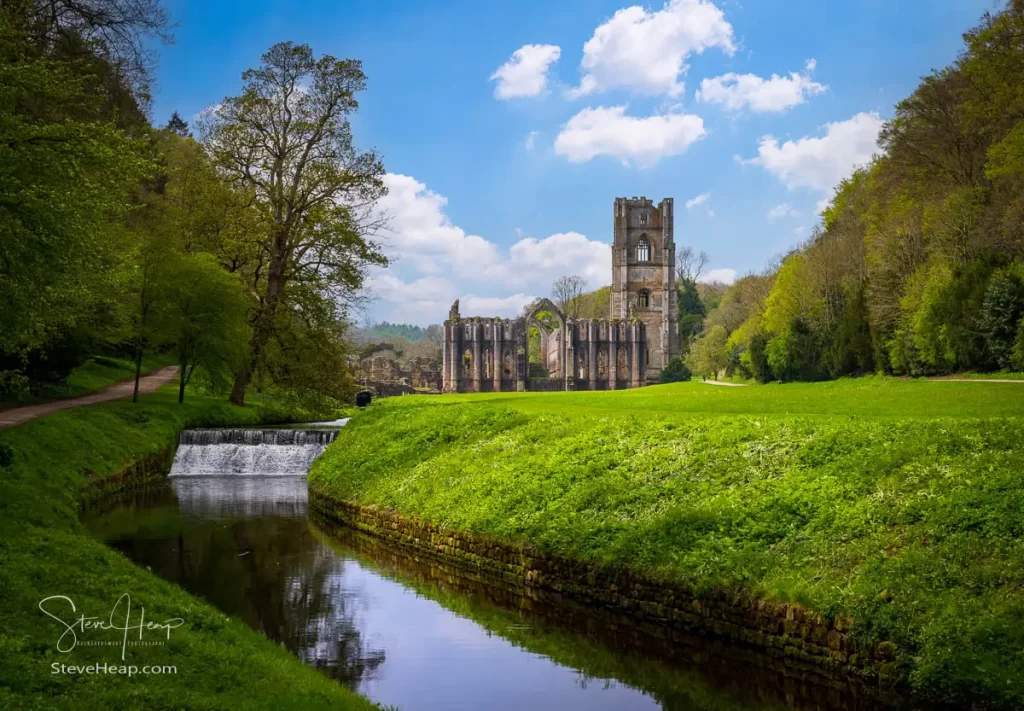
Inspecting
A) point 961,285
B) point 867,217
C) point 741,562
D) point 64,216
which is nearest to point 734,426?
point 741,562

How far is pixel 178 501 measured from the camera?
2439 centimetres

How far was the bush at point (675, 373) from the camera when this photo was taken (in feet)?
283

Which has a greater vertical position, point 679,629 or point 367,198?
point 367,198

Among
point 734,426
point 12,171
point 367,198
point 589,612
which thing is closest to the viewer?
point 589,612

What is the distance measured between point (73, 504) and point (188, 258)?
56.9 ft

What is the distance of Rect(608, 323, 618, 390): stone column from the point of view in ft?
302

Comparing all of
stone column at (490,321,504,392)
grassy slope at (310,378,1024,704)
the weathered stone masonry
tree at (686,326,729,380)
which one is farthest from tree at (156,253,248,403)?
stone column at (490,321,504,392)

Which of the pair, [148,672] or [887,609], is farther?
[887,609]

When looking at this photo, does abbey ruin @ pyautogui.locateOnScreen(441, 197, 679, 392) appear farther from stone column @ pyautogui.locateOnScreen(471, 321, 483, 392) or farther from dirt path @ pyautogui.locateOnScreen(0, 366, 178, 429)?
dirt path @ pyautogui.locateOnScreen(0, 366, 178, 429)

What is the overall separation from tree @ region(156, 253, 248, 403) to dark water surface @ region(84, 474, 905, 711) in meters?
15.1

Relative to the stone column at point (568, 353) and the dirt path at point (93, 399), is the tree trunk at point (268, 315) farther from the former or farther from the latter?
the stone column at point (568, 353)

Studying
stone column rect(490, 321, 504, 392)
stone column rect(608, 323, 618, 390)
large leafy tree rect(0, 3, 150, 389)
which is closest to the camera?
large leafy tree rect(0, 3, 150, 389)

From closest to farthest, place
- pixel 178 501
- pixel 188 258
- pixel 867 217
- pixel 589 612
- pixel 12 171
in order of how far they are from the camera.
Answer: pixel 589 612 < pixel 12 171 < pixel 178 501 < pixel 188 258 < pixel 867 217

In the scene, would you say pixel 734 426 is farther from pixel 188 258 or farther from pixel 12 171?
pixel 188 258
